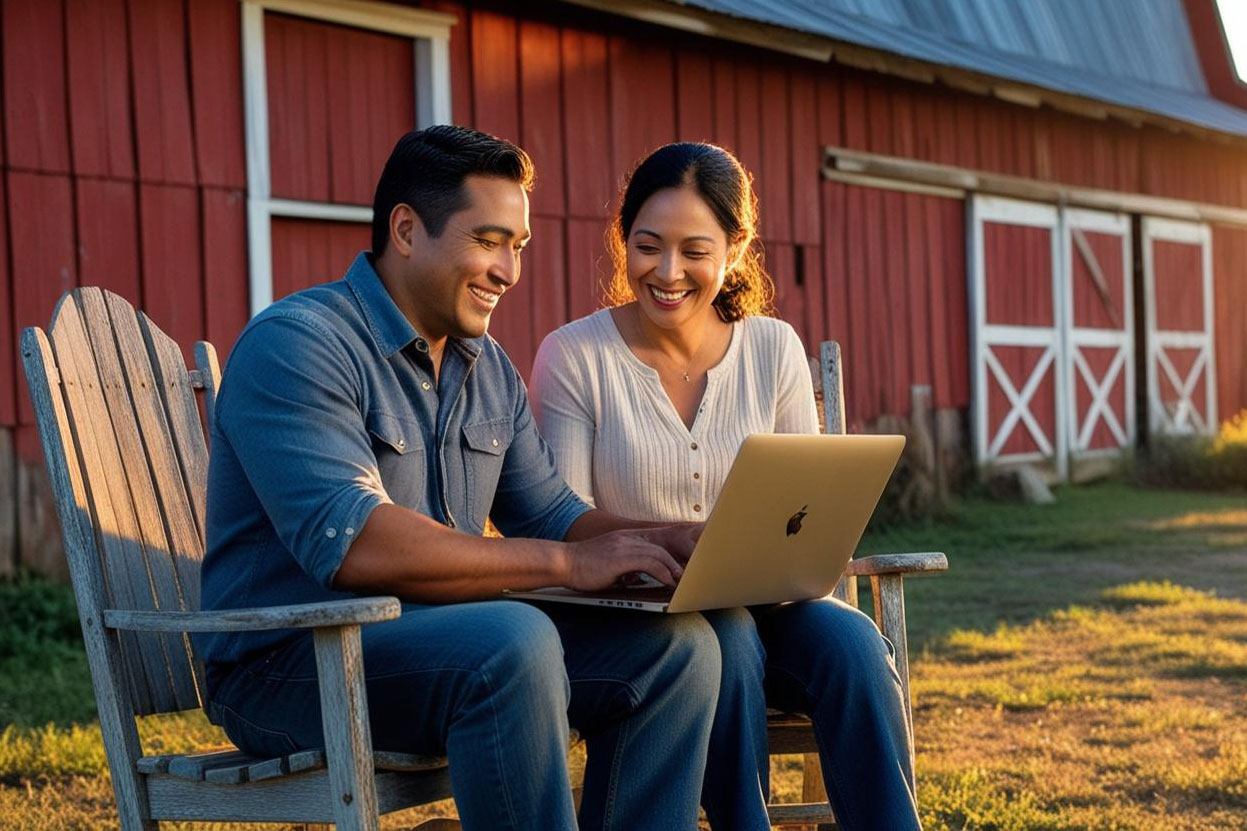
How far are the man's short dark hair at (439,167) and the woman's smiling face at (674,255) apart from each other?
72cm

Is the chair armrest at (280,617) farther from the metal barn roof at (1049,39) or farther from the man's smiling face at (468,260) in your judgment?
the metal barn roof at (1049,39)

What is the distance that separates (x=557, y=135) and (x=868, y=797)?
23.5ft

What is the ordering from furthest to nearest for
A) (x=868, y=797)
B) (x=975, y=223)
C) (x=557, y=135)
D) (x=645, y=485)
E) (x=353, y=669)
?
(x=975, y=223), (x=557, y=135), (x=645, y=485), (x=868, y=797), (x=353, y=669)

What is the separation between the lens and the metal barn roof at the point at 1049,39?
11.5 meters

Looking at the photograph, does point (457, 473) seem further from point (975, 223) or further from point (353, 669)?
point (975, 223)

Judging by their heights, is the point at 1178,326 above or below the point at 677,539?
above

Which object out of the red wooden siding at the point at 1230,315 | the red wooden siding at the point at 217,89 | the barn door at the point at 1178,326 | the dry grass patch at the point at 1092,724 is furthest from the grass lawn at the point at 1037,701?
the red wooden siding at the point at 1230,315

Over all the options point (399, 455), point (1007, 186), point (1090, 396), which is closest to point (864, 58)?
point (1007, 186)

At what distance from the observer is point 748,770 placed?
2883mm

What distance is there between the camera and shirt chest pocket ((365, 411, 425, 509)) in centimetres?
280

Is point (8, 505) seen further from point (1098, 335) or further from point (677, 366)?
point (1098, 335)

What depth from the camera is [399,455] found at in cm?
284

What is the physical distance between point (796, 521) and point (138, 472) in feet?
4.11

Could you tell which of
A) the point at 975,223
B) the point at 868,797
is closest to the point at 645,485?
the point at 868,797
